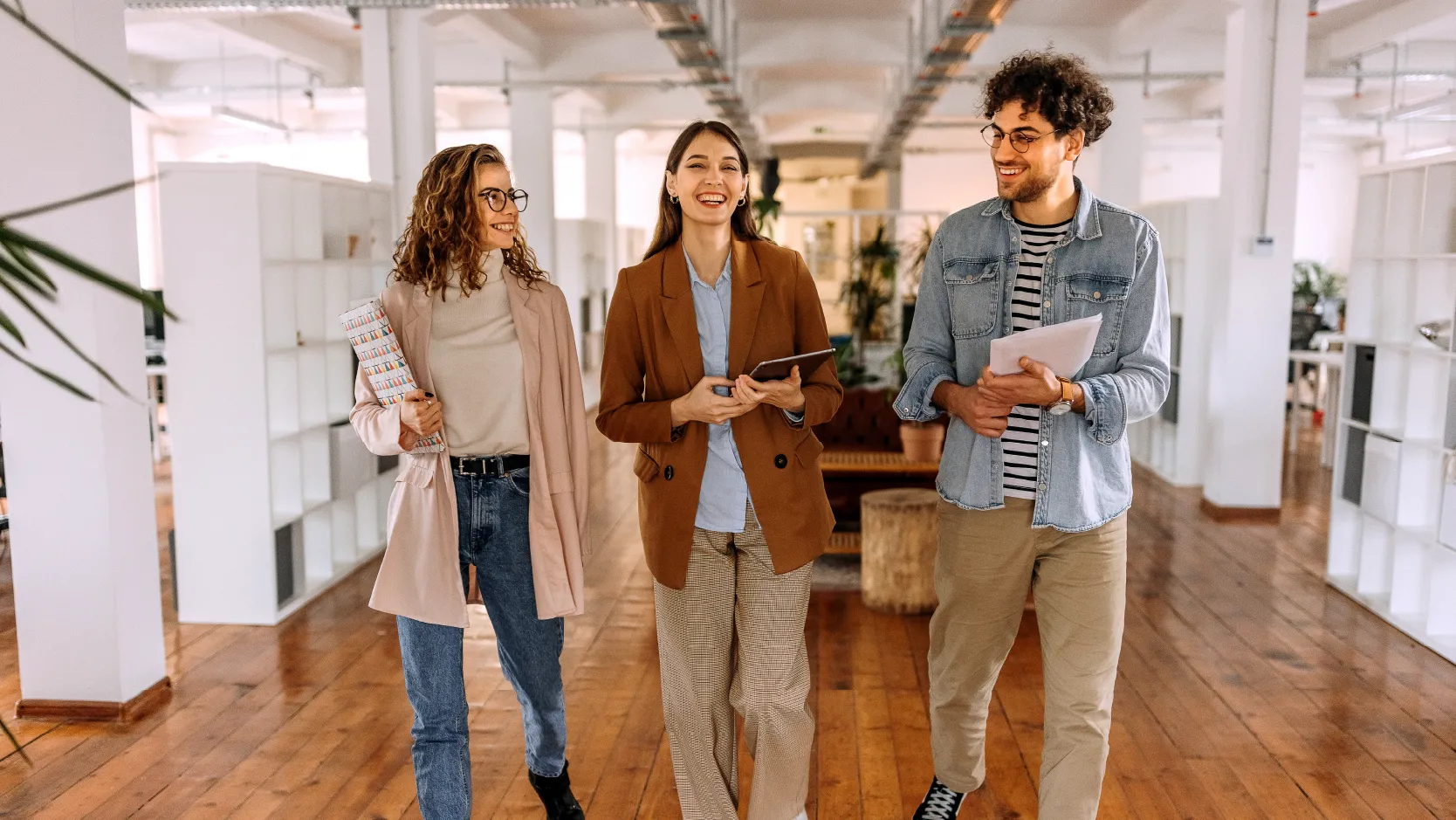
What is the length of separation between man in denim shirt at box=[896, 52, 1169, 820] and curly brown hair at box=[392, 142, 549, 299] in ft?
3.61

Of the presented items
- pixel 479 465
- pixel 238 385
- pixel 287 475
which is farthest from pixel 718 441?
pixel 287 475

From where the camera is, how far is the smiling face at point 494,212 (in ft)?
9.37

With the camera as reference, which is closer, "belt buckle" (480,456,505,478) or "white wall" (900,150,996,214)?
"belt buckle" (480,456,505,478)

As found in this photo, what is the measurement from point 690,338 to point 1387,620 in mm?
4278

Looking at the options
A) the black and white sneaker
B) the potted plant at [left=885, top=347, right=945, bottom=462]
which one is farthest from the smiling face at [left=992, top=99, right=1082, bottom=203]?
the potted plant at [left=885, top=347, right=945, bottom=462]

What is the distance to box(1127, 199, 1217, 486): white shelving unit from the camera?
349 inches

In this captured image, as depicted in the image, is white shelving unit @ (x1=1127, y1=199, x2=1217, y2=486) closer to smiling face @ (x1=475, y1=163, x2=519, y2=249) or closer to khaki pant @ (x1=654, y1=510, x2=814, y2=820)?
khaki pant @ (x1=654, y1=510, x2=814, y2=820)

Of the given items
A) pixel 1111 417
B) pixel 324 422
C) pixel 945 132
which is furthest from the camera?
pixel 945 132

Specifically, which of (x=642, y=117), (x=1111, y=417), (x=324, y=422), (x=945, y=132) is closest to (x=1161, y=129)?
(x=945, y=132)

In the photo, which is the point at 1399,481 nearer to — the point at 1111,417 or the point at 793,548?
the point at 1111,417

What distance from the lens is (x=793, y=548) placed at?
2818 millimetres

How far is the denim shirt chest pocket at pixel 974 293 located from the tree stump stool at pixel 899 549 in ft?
8.43

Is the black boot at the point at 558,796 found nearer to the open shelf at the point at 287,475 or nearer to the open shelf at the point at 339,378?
the open shelf at the point at 287,475

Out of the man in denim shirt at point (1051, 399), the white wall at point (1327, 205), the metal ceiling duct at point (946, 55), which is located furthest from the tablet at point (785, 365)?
the white wall at point (1327, 205)
